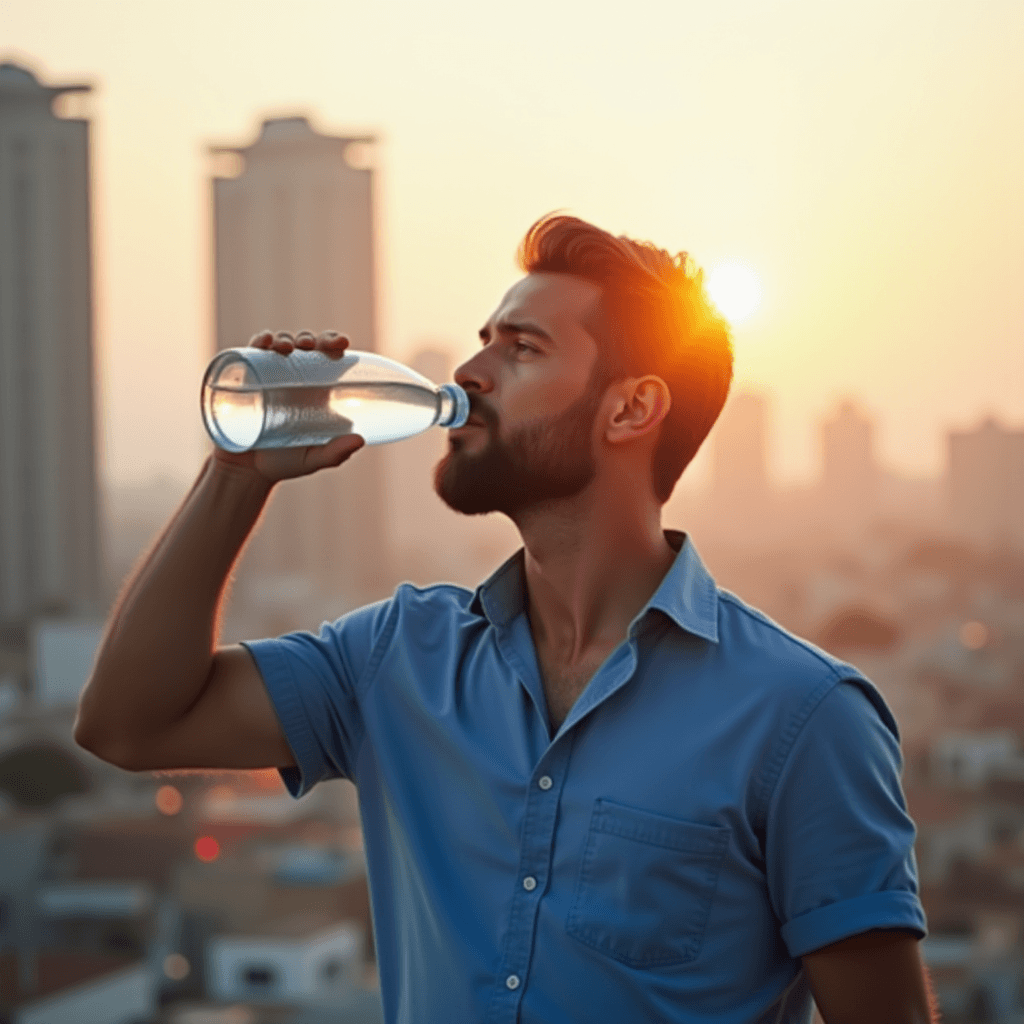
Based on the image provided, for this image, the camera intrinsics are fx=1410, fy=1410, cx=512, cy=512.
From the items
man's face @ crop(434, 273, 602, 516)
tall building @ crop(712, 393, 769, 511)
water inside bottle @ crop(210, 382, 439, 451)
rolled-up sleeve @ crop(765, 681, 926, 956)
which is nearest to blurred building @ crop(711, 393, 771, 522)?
tall building @ crop(712, 393, 769, 511)

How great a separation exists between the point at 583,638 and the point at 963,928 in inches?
508

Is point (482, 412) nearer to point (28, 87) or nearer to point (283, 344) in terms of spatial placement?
point (283, 344)

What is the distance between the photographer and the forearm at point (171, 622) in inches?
50.1

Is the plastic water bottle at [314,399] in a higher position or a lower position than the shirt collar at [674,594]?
higher

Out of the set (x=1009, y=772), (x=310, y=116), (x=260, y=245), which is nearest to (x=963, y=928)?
(x=1009, y=772)

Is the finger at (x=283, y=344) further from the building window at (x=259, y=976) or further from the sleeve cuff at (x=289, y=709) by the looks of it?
the building window at (x=259, y=976)

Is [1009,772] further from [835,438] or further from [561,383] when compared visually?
[835,438]

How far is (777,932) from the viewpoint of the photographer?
1.12 m

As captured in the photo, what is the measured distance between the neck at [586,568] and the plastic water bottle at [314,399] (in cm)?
13

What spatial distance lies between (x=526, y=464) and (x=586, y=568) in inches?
4.4

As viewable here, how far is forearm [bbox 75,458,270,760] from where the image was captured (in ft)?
4.17

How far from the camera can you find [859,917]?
1.05 meters

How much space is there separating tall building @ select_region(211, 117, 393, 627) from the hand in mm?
31997

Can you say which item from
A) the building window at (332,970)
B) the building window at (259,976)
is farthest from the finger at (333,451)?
the building window at (259,976)
